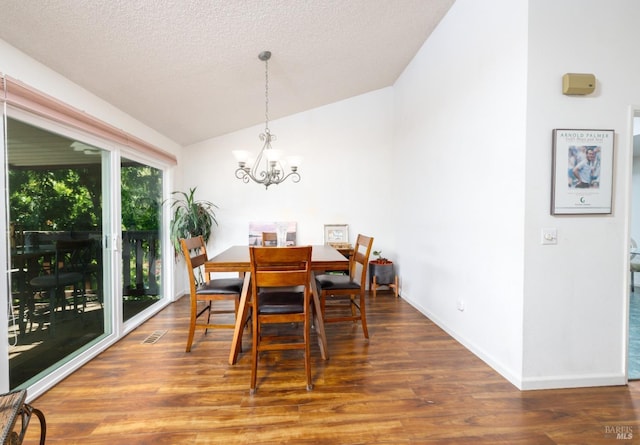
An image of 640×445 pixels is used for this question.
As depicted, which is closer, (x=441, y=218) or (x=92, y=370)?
(x=92, y=370)

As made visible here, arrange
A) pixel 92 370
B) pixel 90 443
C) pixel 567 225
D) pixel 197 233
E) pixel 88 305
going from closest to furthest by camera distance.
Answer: pixel 90 443
pixel 567 225
pixel 92 370
pixel 88 305
pixel 197 233

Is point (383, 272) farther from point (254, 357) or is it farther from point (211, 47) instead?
point (211, 47)

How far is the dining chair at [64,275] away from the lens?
209cm

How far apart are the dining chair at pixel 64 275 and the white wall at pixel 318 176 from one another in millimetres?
1966

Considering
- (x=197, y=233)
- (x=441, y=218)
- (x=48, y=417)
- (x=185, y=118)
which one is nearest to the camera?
(x=48, y=417)

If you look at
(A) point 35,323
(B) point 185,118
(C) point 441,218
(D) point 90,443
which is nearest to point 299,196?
(B) point 185,118

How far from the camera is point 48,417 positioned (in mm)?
1701

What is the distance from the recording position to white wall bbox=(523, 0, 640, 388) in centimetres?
192

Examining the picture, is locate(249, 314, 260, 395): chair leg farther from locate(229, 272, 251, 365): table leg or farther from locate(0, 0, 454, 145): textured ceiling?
locate(0, 0, 454, 145): textured ceiling

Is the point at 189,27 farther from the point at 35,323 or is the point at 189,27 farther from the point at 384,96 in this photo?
the point at 384,96

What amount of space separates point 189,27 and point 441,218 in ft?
9.19

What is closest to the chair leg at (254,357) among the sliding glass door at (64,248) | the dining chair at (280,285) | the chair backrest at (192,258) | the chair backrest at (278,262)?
the dining chair at (280,285)

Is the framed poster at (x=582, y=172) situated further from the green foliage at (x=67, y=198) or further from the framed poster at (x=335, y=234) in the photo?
the green foliage at (x=67, y=198)

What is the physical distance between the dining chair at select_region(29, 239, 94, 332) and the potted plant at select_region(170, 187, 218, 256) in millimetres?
1376
